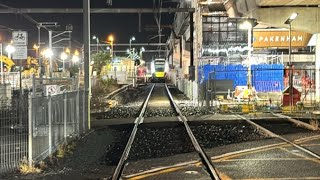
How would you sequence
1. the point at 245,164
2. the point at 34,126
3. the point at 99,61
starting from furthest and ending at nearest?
1. the point at 99,61
2. the point at 245,164
3. the point at 34,126

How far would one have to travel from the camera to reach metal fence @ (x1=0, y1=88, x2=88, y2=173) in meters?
11.4

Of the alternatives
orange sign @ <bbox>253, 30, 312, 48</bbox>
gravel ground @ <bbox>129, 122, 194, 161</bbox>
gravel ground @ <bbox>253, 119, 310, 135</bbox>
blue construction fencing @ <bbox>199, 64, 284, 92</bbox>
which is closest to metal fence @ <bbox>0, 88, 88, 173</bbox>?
gravel ground @ <bbox>129, 122, 194, 161</bbox>

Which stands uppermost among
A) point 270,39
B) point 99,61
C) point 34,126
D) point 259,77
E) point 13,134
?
point 270,39

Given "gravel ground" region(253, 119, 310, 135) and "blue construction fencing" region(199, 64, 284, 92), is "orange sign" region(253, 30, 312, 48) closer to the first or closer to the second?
"blue construction fencing" region(199, 64, 284, 92)

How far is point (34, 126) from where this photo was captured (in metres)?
11.7

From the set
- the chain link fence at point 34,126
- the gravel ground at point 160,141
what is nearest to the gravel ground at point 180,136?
the gravel ground at point 160,141

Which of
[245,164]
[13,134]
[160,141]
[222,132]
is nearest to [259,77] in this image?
[222,132]

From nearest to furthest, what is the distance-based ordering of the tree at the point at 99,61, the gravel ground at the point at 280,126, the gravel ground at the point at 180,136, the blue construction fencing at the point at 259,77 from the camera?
the gravel ground at the point at 180,136 → the gravel ground at the point at 280,126 → the blue construction fencing at the point at 259,77 → the tree at the point at 99,61

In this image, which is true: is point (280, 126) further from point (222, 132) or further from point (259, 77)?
point (259, 77)

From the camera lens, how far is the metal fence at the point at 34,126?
37.4 ft

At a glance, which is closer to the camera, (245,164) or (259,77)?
(245,164)

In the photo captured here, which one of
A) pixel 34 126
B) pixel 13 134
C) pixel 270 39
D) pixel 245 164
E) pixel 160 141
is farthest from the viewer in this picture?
pixel 270 39

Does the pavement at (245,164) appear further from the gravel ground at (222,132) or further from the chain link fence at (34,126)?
the chain link fence at (34,126)

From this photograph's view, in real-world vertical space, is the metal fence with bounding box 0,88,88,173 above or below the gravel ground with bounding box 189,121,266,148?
above
